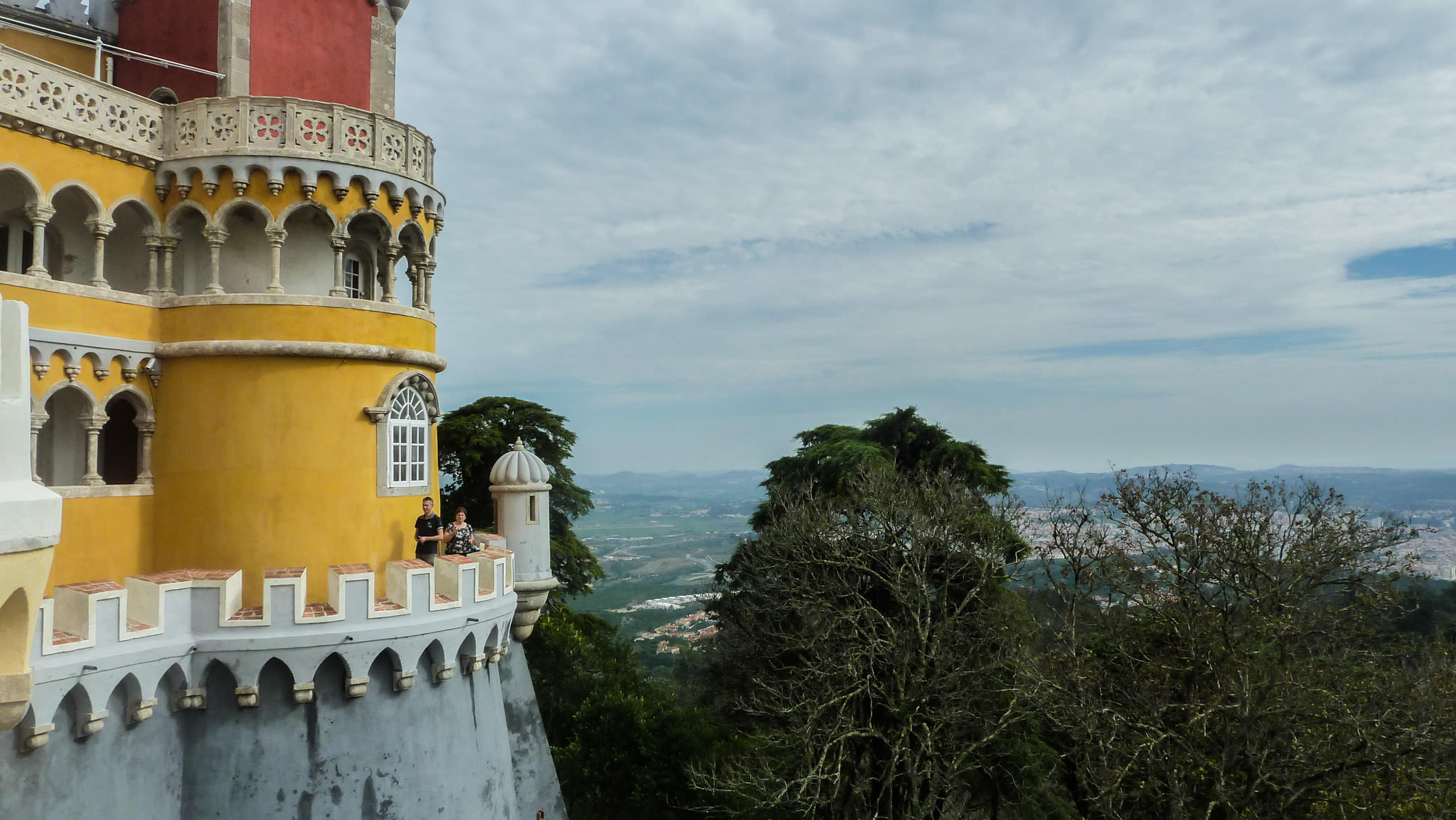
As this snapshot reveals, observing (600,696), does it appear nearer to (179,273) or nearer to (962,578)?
(962,578)

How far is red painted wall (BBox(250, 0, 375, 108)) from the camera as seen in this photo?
16953 millimetres

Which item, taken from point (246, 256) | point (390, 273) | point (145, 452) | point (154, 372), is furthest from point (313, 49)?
point (145, 452)

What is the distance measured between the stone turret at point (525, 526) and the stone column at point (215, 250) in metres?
6.48

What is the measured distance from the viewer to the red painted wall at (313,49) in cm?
1695

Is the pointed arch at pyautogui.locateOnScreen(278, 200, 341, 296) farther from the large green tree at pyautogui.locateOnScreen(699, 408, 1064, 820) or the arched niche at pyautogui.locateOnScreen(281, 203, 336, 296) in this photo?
the large green tree at pyautogui.locateOnScreen(699, 408, 1064, 820)

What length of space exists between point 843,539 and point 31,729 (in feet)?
62.5

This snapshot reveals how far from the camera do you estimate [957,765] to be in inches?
845

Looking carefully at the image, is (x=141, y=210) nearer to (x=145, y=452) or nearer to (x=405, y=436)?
(x=145, y=452)

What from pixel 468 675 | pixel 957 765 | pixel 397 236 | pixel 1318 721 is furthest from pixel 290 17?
pixel 1318 721

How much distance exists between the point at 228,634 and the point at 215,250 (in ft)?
21.0

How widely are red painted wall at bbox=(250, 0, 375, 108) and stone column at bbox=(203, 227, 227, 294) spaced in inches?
119

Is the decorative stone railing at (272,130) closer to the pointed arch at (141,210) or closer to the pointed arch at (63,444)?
the pointed arch at (141,210)

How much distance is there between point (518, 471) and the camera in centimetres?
1992

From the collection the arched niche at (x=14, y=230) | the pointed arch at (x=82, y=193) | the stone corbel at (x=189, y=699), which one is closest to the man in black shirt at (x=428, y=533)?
the stone corbel at (x=189, y=699)
